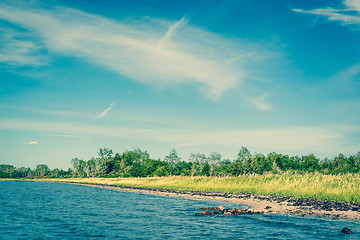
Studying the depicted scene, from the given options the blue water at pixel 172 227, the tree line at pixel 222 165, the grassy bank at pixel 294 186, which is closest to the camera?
the blue water at pixel 172 227

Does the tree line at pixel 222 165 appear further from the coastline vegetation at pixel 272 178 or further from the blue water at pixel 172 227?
the blue water at pixel 172 227

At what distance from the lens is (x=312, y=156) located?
106 m

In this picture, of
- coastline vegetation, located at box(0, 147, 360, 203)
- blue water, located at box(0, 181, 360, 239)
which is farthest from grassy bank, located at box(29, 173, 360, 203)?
blue water, located at box(0, 181, 360, 239)

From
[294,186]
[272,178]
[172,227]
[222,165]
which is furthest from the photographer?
[222,165]

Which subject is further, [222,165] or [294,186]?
[222,165]

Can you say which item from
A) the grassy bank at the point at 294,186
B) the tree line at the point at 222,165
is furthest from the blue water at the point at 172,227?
the tree line at the point at 222,165

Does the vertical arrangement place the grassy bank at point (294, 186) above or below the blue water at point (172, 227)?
above

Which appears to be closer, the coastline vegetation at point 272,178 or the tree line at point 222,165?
the coastline vegetation at point 272,178

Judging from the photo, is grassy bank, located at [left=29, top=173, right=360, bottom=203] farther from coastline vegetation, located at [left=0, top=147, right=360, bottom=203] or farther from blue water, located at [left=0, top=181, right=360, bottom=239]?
blue water, located at [left=0, top=181, right=360, bottom=239]

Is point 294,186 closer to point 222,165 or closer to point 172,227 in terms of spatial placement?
point 172,227

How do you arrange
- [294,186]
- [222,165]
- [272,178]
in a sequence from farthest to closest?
1. [222,165]
2. [272,178]
3. [294,186]

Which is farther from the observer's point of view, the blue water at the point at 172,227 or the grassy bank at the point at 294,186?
the grassy bank at the point at 294,186

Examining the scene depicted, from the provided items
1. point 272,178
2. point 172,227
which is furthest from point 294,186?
point 172,227

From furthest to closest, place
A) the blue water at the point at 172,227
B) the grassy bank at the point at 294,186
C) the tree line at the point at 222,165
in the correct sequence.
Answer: the tree line at the point at 222,165 < the grassy bank at the point at 294,186 < the blue water at the point at 172,227
